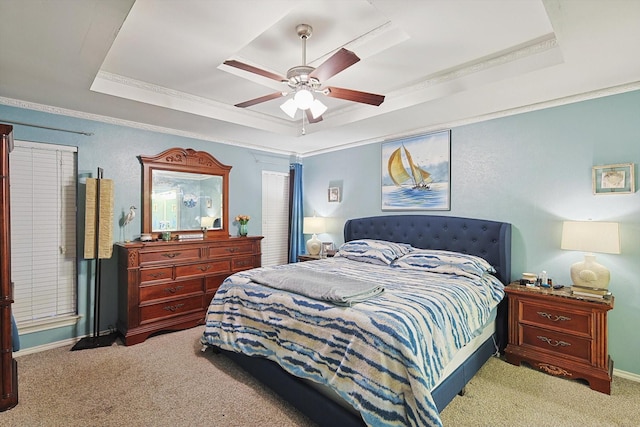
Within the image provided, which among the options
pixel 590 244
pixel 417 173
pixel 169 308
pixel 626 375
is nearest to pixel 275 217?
pixel 169 308

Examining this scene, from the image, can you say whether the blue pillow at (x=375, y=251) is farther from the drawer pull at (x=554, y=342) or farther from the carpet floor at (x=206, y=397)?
the drawer pull at (x=554, y=342)

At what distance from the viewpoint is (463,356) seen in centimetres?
233

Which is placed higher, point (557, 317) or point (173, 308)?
point (557, 317)

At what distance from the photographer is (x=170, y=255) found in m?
3.68

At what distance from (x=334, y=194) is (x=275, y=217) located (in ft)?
3.69

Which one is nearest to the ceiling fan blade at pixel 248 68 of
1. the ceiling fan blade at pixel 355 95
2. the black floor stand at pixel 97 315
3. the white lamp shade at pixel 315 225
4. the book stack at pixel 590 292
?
the ceiling fan blade at pixel 355 95

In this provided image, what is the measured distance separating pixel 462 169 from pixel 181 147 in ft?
11.9

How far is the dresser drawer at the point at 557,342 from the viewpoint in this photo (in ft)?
8.35

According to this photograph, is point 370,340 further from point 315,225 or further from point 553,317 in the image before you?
point 315,225

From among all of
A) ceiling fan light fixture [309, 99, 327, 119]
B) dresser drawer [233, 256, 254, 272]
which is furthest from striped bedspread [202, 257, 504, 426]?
ceiling fan light fixture [309, 99, 327, 119]

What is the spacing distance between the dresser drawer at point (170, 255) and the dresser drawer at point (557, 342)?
3623 mm

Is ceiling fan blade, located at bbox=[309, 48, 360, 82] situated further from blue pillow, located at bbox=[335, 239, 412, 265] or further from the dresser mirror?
the dresser mirror

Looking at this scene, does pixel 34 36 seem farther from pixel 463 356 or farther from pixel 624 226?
pixel 624 226

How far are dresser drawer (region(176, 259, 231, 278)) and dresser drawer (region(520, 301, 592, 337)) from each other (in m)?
3.40
